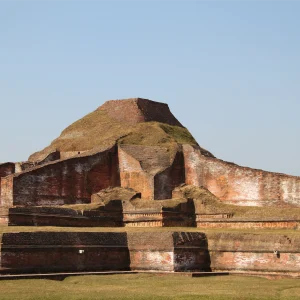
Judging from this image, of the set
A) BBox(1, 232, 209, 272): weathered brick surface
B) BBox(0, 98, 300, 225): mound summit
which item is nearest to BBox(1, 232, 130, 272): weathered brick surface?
BBox(1, 232, 209, 272): weathered brick surface

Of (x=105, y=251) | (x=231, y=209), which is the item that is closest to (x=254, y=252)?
(x=105, y=251)

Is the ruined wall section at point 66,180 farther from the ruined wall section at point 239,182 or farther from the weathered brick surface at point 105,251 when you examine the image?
the weathered brick surface at point 105,251

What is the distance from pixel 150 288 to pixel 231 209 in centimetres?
900

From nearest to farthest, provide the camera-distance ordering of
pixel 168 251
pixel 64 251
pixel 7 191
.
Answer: pixel 64 251
pixel 168 251
pixel 7 191

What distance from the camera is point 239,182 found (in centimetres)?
3041

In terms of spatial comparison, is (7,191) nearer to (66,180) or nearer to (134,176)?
(66,180)

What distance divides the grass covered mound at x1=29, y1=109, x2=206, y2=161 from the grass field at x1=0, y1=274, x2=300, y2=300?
12.2 m

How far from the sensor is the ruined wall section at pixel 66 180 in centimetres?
2956

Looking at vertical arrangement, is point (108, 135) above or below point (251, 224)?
above

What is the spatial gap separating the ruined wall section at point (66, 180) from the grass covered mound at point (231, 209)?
11.7 ft

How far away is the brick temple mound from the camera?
22.5m

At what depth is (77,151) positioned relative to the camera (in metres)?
33.9

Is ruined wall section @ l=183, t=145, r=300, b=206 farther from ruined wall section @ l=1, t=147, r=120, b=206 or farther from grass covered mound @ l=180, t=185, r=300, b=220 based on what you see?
ruined wall section @ l=1, t=147, r=120, b=206

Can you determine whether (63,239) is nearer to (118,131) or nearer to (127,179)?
(127,179)
